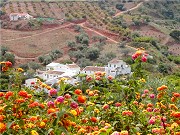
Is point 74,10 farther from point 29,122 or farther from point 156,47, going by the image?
point 29,122

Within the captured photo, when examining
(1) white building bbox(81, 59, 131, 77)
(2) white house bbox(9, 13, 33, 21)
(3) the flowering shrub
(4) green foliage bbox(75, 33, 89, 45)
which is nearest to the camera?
(3) the flowering shrub

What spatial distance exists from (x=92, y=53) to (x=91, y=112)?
28464 mm

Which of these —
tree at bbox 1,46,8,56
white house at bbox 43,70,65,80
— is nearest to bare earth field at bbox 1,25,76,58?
tree at bbox 1,46,8,56

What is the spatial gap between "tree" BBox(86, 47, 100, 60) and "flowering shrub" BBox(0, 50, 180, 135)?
27.5m

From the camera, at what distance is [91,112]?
3459mm

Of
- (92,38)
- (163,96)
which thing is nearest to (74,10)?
(92,38)

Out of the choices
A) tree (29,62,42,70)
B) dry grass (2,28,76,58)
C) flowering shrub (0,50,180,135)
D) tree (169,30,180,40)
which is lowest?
tree (169,30,180,40)

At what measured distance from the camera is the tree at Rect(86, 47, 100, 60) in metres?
32.0

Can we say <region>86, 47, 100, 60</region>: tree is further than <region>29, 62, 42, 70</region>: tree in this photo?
Yes

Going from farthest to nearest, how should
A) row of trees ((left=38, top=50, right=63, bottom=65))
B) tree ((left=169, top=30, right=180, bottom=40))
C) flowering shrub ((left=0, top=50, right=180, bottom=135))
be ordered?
tree ((left=169, top=30, right=180, bottom=40)), row of trees ((left=38, top=50, right=63, bottom=65)), flowering shrub ((left=0, top=50, right=180, bottom=135))

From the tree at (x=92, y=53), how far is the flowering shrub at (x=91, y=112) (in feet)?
90.1

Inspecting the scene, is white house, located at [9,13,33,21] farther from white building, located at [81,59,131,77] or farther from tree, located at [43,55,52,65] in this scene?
white building, located at [81,59,131,77]

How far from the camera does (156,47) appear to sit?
37094mm

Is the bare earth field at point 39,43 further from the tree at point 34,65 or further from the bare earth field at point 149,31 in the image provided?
the bare earth field at point 149,31
